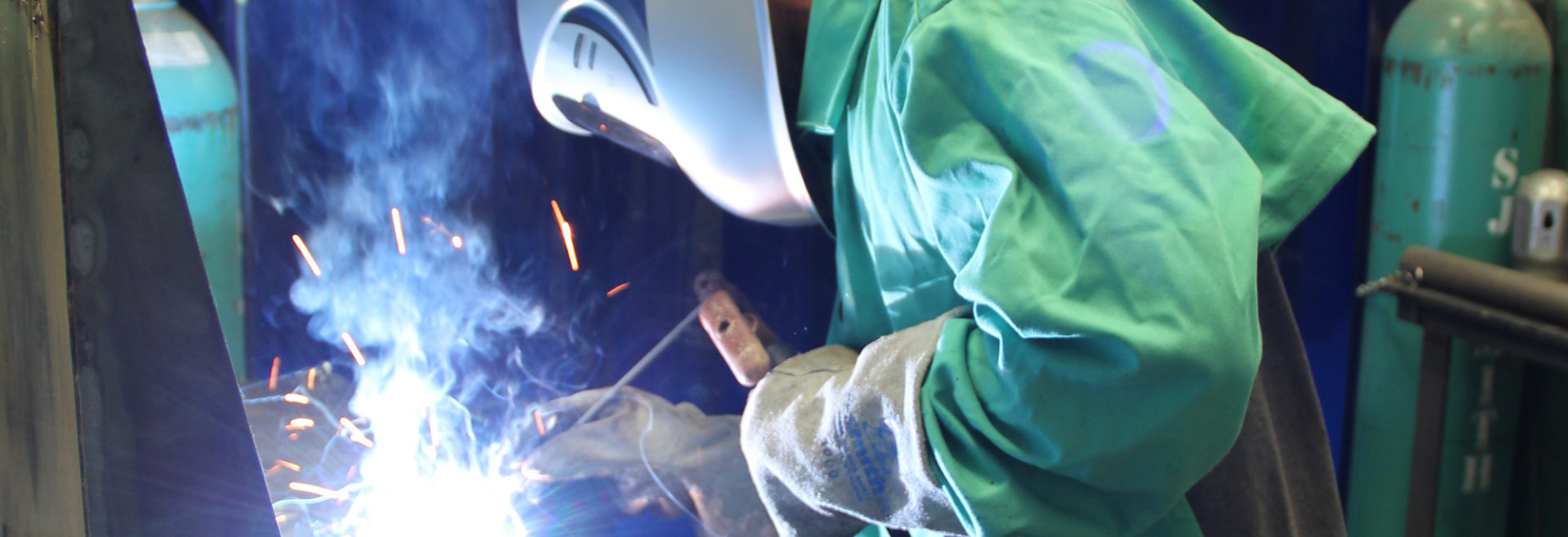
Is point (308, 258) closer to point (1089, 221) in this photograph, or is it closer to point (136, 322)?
point (136, 322)

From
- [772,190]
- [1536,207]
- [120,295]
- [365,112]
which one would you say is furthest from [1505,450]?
[120,295]

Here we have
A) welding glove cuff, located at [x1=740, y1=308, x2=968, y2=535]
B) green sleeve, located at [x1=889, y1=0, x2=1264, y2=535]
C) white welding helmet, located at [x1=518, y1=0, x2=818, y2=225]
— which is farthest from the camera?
white welding helmet, located at [x1=518, y1=0, x2=818, y2=225]

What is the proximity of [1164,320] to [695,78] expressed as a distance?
0.60 metres

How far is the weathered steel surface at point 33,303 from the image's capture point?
524mm

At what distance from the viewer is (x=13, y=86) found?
53 centimetres

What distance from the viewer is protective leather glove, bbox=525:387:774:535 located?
1489 mm

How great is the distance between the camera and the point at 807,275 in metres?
1.66

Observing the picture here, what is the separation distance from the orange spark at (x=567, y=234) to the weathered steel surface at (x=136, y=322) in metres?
0.99

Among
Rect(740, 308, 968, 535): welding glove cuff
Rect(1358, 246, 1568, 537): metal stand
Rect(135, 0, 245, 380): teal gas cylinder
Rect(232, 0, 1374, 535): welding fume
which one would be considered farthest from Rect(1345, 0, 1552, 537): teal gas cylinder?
Rect(135, 0, 245, 380): teal gas cylinder

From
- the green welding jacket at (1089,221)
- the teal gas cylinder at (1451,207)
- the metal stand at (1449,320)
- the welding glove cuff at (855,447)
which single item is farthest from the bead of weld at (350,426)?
the teal gas cylinder at (1451,207)

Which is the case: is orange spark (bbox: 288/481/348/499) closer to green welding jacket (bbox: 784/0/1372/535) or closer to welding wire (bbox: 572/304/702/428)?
welding wire (bbox: 572/304/702/428)

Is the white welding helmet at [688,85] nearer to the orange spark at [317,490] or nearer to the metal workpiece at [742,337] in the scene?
the metal workpiece at [742,337]

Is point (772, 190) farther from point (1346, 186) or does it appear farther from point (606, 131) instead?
point (1346, 186)

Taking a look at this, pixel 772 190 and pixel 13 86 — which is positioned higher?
pixel 13 86
